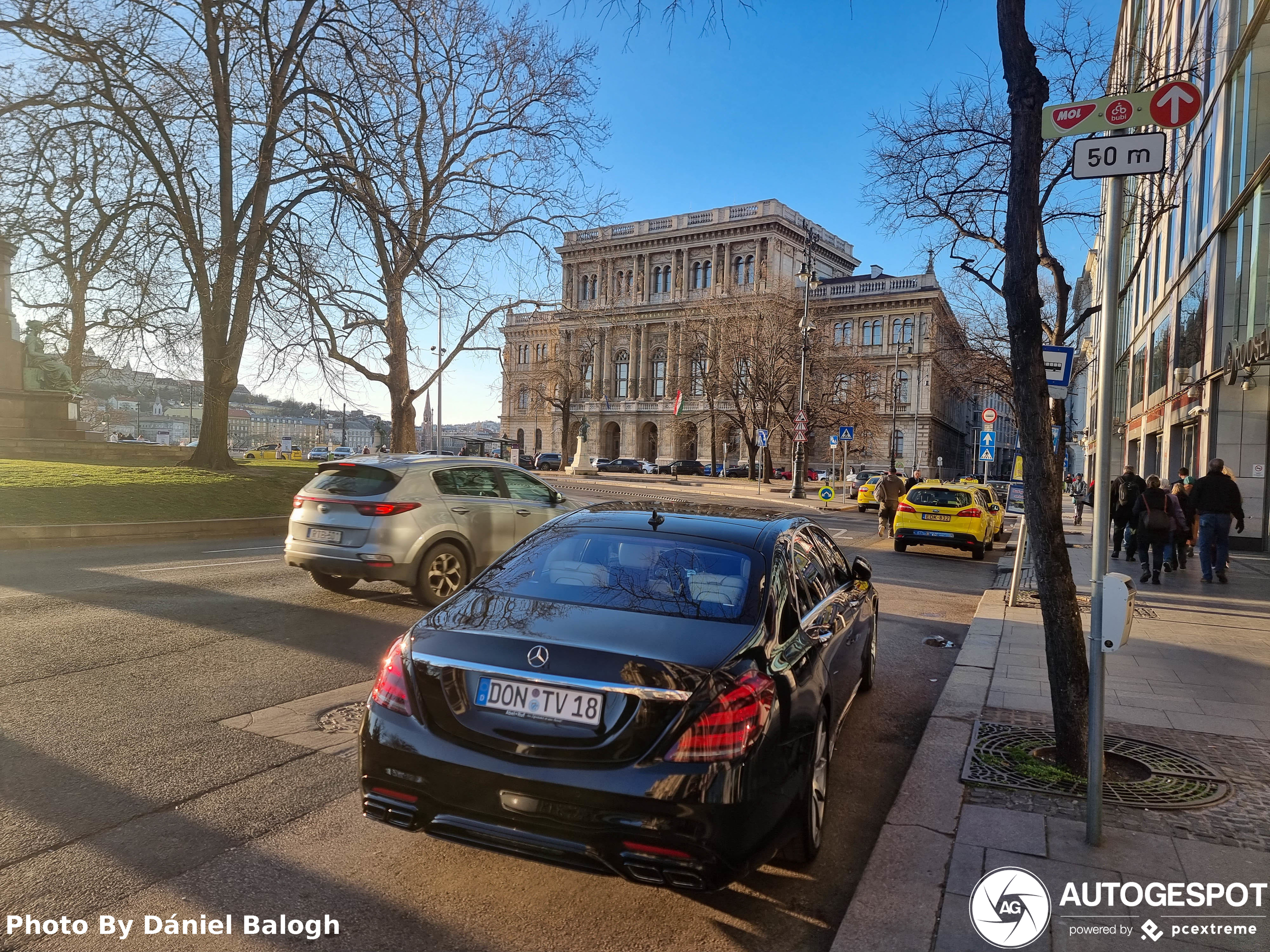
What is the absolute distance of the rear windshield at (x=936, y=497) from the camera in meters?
18.1

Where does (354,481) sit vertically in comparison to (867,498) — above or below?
above

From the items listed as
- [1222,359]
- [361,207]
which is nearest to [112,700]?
[361,207]

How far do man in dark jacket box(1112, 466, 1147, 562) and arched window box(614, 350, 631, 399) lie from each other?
244 ft

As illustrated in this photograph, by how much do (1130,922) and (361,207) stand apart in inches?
763

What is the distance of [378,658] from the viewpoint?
6.69 m

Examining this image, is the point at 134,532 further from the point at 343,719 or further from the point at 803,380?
the point at 803,380

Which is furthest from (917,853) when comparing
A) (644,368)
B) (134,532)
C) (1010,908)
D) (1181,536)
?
(644,368)

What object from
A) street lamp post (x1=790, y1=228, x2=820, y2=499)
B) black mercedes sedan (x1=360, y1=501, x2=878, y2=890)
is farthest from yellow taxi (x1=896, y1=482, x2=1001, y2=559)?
street lamp post (x1=790, y1=228, x2=820, y2=499)

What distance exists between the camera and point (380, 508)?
27.8 feet

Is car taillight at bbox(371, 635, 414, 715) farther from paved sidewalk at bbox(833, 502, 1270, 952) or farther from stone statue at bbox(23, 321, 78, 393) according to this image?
stone statue at bbox(23, 321, 78, 393)

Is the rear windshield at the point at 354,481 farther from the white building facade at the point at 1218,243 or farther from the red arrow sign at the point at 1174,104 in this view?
the white building facade at the point at 1218,243

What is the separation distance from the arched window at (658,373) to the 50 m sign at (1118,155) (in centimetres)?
8421

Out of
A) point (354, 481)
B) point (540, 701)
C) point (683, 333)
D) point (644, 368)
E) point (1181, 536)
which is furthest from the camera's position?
point (644, 368)

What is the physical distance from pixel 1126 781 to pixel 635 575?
2986mm
